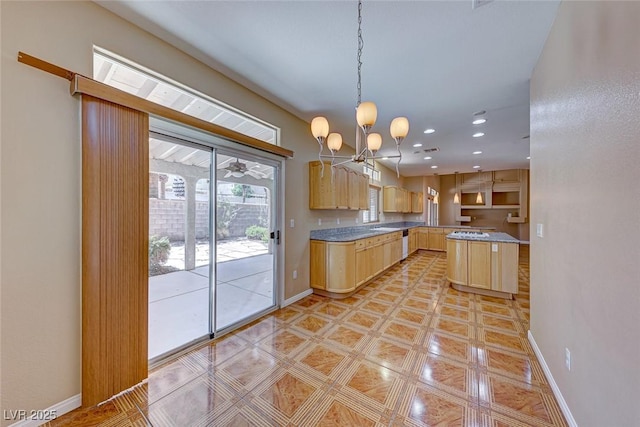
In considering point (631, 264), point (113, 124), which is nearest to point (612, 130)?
point (631, 264)

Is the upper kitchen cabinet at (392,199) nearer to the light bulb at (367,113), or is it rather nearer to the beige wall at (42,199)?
the light bulb at (367,113)

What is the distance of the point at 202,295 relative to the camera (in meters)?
2.82

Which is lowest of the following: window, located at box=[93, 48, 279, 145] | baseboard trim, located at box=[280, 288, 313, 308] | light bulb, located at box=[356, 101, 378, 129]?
baseboard trim, located at box=[280, 288, 313, 308]

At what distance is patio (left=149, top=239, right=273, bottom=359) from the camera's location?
249 centimetres

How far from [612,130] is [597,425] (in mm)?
1488

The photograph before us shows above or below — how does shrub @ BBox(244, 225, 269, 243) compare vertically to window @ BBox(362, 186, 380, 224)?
below

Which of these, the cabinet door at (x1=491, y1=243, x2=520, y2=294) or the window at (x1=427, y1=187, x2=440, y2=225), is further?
the window at (x1=427, y1=187, x2=440, y2=225)

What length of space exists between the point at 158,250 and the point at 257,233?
3.83 feet

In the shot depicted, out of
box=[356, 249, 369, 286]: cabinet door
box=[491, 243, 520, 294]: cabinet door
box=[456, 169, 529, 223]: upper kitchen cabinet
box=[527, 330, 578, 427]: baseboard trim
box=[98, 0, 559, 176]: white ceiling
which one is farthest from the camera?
box=[456, 169, 529, 223]: upper kitchen cabinet

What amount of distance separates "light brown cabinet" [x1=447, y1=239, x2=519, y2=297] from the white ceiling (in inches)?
82.7

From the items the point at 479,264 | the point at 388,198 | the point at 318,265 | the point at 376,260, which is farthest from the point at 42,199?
the point at 388,198

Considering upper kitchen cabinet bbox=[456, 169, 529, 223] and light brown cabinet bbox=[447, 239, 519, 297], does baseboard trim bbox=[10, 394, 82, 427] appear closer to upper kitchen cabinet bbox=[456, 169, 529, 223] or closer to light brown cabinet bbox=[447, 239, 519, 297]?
light brown cabinet bbox=[447, 239, 519, 297]

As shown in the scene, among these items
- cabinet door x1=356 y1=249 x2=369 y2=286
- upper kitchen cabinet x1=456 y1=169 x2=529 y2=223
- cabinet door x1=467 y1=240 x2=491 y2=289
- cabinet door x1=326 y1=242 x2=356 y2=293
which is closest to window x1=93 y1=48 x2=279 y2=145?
cabinet door x1=326 y1=242 x2=356 y2=293

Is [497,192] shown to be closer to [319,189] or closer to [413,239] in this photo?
[413,239]
